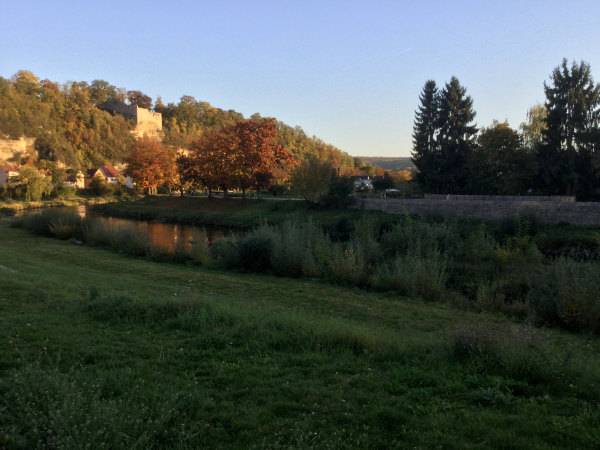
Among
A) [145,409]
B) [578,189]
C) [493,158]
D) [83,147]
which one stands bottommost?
[145,409]

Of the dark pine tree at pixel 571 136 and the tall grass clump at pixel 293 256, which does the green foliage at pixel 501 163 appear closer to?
the dark pine tree at pixel 571 136

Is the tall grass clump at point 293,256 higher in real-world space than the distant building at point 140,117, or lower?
lower

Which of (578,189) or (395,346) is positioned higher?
(578,189)

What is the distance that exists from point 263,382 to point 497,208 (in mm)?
30721

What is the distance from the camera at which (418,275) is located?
1238 centimetres

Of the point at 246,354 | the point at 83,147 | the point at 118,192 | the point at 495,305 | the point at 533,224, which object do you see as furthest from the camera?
the point at 83,147

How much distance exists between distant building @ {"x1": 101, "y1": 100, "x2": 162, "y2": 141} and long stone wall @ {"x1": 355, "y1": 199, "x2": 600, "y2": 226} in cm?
11637

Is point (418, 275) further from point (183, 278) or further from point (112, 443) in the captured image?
point (112, 443)

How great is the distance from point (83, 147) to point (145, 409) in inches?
4796

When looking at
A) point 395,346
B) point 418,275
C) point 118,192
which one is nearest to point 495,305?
point 418,275

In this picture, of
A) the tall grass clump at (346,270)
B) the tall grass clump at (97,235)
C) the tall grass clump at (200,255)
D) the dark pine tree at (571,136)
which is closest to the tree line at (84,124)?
the dark pine tree at (571,136)

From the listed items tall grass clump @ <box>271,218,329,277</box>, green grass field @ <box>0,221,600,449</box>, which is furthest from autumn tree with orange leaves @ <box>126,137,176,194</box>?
green grass field @ <box>0,221,600,449</box>

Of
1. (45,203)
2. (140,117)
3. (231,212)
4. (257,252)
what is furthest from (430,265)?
(140,117)

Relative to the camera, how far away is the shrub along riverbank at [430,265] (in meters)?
9.48
